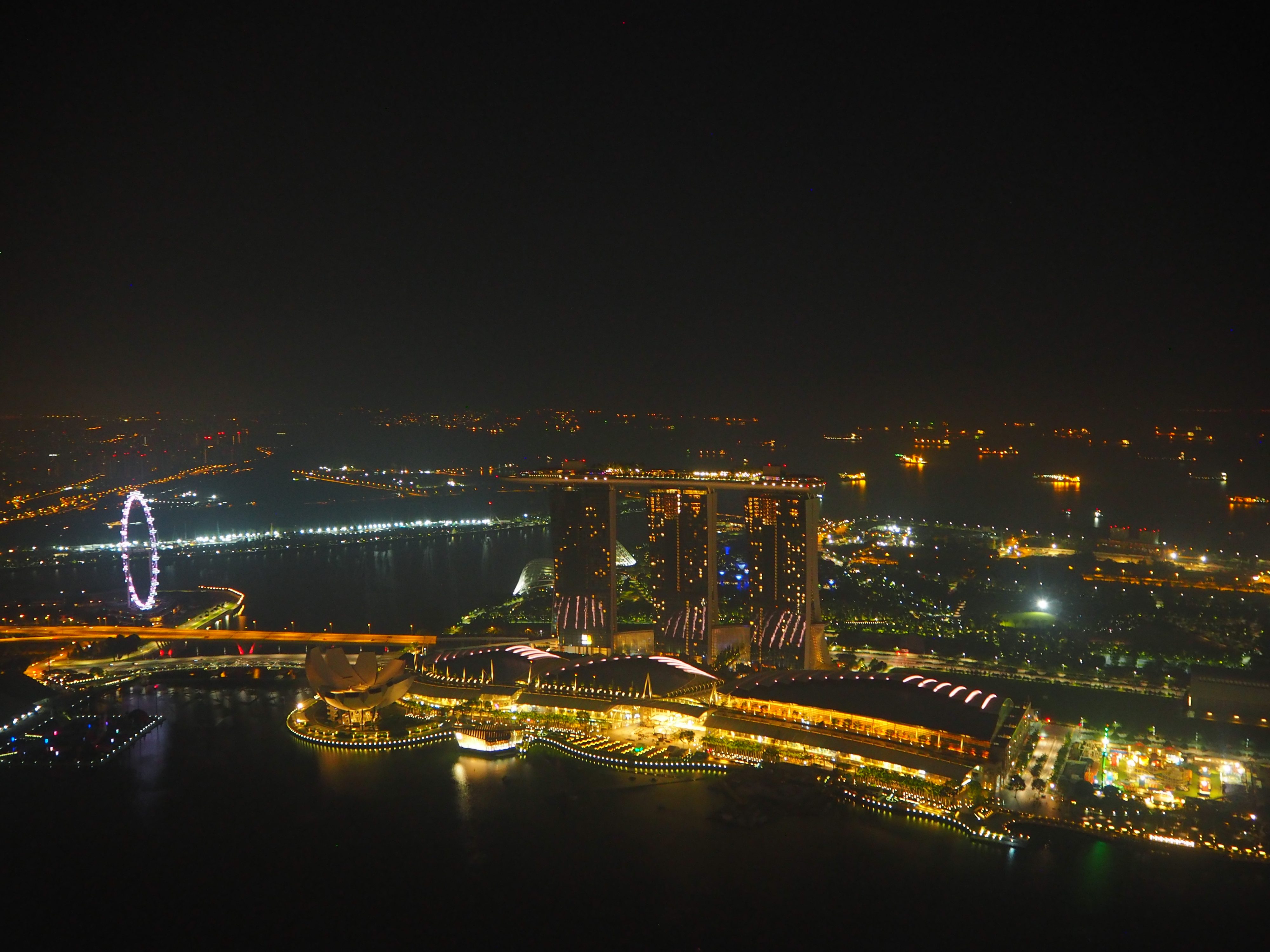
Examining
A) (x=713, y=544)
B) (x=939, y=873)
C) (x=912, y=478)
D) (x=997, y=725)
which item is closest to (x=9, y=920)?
(x=939, y=873)

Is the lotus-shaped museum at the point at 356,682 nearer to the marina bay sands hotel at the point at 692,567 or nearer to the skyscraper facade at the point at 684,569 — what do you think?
the marina bay sands hotel at the point at 692,567

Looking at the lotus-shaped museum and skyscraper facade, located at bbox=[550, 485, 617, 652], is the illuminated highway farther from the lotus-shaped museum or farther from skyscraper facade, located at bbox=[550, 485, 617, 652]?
the lotus-shaped museum

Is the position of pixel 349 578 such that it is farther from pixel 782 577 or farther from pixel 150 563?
pixel 782 577

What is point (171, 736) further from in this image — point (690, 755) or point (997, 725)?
point (997, 725)

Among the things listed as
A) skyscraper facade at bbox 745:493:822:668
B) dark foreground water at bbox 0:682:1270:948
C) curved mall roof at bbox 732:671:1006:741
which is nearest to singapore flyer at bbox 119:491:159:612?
dark foreground water at bbox 0:682:1270:948

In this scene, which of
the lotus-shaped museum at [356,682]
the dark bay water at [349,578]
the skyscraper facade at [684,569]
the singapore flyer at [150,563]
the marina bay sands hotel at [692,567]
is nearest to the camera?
the lotus-shaped museum at [356,682]

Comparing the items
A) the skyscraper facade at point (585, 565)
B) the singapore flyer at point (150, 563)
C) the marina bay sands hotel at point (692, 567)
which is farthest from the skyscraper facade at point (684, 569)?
the singapore flyer at point (150, 563)

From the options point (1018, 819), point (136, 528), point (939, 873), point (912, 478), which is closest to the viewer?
point (939, 873)
